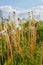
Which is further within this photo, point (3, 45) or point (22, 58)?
point (3, 45)

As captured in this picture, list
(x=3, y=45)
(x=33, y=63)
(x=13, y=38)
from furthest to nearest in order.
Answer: (x=3, y=45)
(x=13, y=38)
(x=33, y=63)

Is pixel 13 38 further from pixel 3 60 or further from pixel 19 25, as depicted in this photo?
pixel 19 25

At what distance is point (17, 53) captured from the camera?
396cm

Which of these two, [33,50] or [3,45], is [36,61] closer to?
[33,50]

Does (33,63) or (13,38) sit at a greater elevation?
(13,38)

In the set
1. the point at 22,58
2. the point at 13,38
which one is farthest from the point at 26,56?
the point at 13,38

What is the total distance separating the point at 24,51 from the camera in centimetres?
398

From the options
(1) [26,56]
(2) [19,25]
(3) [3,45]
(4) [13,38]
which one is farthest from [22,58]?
(2) [19,25]

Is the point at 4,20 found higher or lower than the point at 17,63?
higher

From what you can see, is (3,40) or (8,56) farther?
(3,40)

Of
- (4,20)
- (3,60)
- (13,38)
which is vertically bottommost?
(3,60)

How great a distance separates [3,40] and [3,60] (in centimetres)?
63

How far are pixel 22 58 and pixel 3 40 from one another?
2.71ft

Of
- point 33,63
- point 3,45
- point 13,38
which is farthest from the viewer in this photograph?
point 3,45
